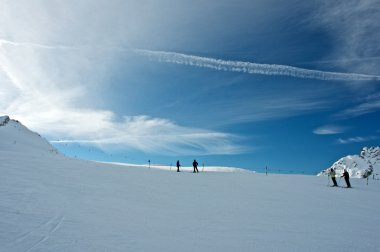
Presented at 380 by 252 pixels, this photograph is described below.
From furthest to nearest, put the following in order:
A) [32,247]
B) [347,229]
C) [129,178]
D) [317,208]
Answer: [129,178] → [317,208] → [347,229] → [32,247]

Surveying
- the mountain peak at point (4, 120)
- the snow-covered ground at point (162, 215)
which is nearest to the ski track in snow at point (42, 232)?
the snow-covered ground at point (162, 215)

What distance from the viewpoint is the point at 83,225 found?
1312cm

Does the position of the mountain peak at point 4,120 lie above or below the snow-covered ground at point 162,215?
above

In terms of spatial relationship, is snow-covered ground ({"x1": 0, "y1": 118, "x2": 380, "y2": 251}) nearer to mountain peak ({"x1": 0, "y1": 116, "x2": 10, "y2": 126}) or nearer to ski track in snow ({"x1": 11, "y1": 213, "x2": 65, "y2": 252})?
ski track in snow ({"x1": 11, "y1": 213, "x2": 65, "y2": 252})

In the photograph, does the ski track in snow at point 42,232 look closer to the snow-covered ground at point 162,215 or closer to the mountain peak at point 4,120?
the snow-covered ground at point 162,215

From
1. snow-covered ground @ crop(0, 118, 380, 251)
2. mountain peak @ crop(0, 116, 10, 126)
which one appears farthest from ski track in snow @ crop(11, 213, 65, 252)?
mountain peak @ crop(0, 116, 10, 126)

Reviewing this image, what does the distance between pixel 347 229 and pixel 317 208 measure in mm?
4425

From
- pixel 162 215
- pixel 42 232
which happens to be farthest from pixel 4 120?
pixel 42 232

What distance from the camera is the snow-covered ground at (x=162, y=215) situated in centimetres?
1192

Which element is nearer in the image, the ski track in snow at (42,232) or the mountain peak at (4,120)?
the ski track in snow at (42,232)

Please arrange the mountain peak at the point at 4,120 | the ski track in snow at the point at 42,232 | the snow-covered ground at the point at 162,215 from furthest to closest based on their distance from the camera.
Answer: the mountain peak at the point at 4,120, the snow-covered ground at the point at 162,215, the ski track in snow at the point at 42,232

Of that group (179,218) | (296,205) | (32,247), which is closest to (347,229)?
(296,205)

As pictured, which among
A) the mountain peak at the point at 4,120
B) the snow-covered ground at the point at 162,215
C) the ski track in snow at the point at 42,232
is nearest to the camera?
the ski track in snow at the point at 42,232

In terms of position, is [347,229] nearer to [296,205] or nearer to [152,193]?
[296,205]
